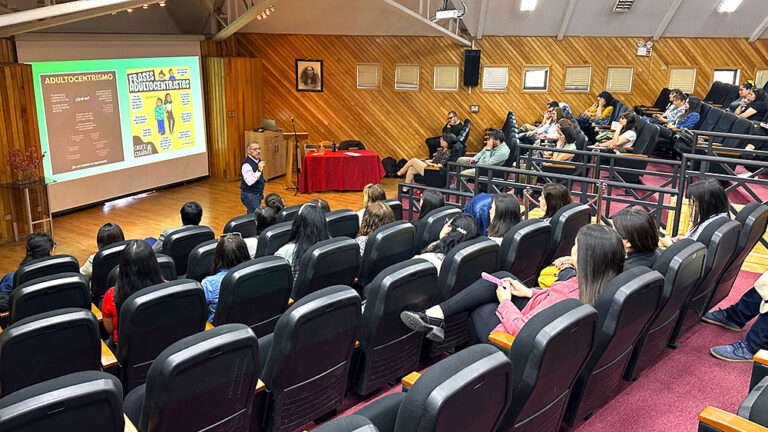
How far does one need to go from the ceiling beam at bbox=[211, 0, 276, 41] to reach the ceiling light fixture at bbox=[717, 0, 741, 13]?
350 inches

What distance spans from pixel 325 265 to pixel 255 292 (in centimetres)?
53

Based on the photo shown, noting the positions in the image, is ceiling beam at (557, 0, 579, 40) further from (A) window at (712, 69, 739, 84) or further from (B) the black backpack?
(B) the black backpack

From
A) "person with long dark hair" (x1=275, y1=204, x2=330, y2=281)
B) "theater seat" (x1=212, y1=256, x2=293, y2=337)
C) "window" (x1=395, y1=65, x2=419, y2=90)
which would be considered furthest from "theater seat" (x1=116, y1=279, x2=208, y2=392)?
"window" (x1=395, y1=65, x2=419, y2=90)

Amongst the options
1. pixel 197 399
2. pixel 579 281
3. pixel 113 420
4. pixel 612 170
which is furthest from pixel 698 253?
pixel 612 170

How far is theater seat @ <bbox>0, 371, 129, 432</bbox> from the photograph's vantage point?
6.18 ft

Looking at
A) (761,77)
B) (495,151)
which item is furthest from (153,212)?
(761,77)

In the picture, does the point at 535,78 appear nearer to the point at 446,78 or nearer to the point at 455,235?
the point at 446,78

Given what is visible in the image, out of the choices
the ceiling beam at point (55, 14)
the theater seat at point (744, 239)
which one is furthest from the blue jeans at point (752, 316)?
the ceiling beam at point (55, 14)

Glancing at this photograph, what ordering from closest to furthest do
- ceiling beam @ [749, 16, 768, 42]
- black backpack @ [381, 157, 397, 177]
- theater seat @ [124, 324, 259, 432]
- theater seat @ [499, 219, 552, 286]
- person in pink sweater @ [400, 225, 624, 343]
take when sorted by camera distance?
theater seat @ [124, 324, 259, 432]
person in pink sweater @ [400, 225, 624, 343]
theater seat @ [499, 219, 552, 286]
ceiling beam @ [749, 16, 768, 42]
black backpack @ [381, 157, 397, 177]

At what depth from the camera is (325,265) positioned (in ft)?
12.7

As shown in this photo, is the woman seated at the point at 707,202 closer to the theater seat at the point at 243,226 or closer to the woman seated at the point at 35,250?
the theater seat at the point at 243,226

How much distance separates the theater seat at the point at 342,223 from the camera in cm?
560

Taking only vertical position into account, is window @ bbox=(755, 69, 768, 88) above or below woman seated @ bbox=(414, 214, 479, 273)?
above

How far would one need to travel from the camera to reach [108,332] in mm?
3803
